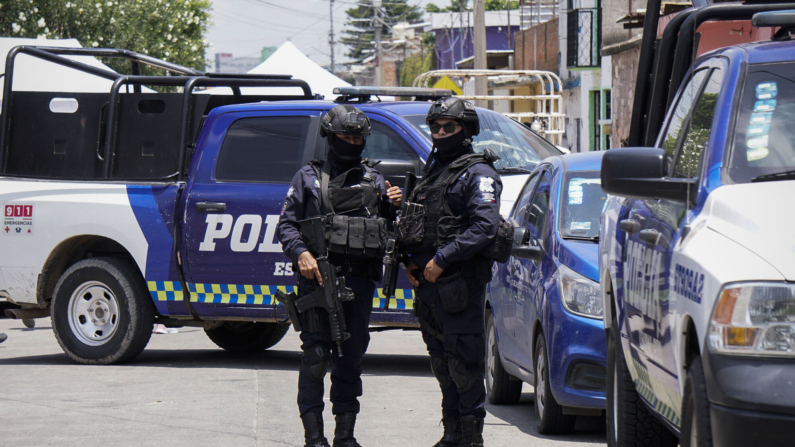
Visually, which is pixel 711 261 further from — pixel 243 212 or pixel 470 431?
pixel 243 212

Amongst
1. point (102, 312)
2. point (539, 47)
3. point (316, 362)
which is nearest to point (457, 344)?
point (316, 362)

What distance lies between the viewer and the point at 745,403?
2895mm

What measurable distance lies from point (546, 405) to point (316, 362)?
4.65 feet

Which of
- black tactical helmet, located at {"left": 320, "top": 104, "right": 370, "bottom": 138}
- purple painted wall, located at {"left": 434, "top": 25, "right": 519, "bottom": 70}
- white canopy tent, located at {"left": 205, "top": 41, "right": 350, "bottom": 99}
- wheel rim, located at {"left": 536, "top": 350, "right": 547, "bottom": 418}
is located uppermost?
purple painted wall, located at {"left": 434, "top": 25, "right": 519, "bottom": 70}

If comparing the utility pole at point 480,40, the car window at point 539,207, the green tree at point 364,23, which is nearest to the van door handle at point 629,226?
the car window at point 539,207

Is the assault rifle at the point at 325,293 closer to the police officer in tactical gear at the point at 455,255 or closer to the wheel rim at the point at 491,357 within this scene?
the police officer in tactical gear at the point at 455,255

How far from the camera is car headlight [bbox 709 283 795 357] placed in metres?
2.90

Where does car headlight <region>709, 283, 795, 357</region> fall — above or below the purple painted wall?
below

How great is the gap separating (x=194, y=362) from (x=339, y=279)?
424 cm

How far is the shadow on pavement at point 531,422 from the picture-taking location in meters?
6.18

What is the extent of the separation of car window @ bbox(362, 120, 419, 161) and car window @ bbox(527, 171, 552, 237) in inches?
56.6

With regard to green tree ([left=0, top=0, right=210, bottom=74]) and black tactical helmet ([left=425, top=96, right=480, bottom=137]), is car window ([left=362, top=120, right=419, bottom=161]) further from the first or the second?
green tree ([left=0, top=0, right=210, bottom=74])

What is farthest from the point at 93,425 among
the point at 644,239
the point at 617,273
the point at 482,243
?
the point at 644,239

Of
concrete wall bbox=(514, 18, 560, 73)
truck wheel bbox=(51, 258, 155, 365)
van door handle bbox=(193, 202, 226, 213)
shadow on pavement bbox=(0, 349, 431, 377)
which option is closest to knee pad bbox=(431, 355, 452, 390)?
shadow on pavement bbox=(0, 349, 431, 377)
